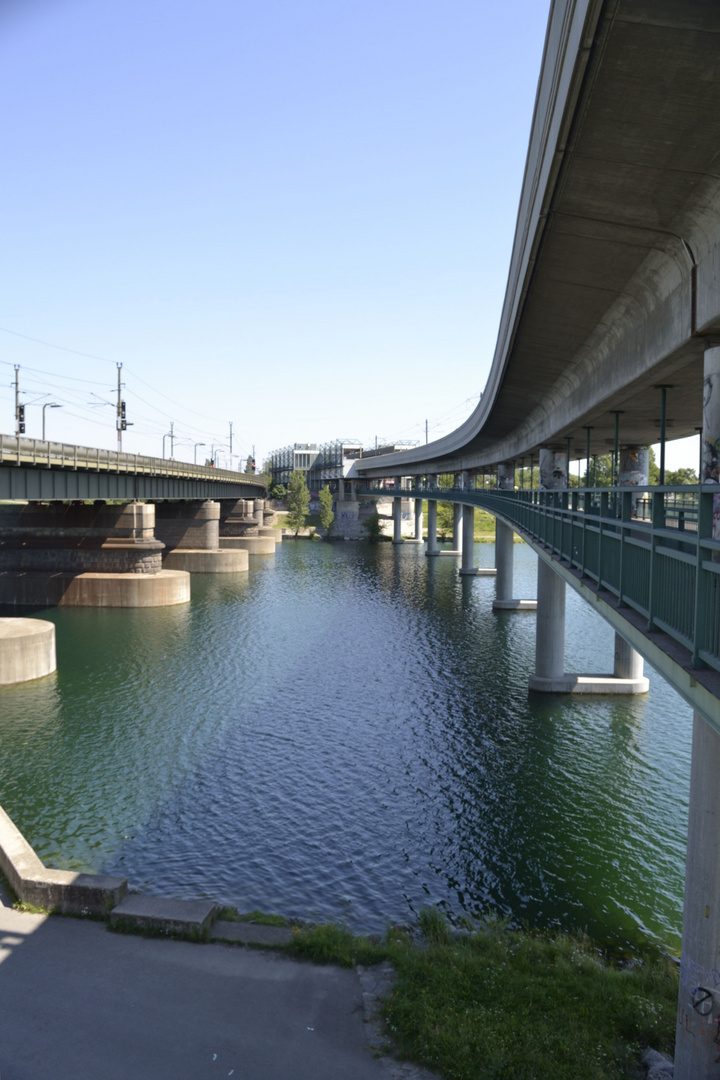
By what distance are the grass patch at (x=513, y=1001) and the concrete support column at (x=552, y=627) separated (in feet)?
47.0

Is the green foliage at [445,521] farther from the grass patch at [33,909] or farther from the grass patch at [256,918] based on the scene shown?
the grass patch at [33,909]

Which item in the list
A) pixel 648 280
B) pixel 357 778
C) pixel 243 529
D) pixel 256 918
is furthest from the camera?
pixel 243 529

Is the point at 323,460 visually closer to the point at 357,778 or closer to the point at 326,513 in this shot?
the point at 326,513

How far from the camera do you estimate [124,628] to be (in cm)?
3828

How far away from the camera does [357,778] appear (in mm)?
18703

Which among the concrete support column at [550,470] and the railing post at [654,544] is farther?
the concrete support column at [550,470]

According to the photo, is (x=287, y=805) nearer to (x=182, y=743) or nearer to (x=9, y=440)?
(x=182, y=743)

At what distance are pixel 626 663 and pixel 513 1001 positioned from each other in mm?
17838

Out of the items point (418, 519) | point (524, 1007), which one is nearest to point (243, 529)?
point (418, 519)

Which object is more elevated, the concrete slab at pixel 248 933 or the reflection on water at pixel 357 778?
the concrete slab at pixel 248 933

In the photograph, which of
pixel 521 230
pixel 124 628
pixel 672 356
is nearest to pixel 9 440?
pixel 124 628

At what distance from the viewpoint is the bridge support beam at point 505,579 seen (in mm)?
43531

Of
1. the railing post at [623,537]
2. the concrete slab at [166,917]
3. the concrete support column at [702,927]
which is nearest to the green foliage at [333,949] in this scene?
the concrete slab at [166,917]

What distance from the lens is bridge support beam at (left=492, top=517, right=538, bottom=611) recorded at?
4353 centimetres
